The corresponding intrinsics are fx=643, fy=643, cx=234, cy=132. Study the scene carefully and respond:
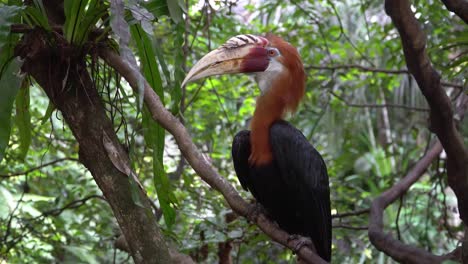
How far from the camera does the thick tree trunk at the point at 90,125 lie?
86.1 inches

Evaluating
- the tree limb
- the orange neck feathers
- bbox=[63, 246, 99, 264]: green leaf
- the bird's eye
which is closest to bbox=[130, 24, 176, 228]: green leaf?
the orange neck feathers

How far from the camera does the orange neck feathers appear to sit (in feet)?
10.0

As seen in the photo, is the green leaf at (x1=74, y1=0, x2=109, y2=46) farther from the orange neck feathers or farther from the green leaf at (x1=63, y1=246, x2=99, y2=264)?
the green leaf at (x1=63, y1=246, x2=99, y2=264)

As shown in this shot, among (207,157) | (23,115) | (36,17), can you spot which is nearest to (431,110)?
(36,17)

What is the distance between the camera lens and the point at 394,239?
2.57 meters

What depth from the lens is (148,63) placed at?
2494 mm

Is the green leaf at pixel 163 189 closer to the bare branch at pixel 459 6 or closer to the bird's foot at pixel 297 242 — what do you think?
the bird's foot at pixel 297 242

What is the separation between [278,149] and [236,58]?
48 cm

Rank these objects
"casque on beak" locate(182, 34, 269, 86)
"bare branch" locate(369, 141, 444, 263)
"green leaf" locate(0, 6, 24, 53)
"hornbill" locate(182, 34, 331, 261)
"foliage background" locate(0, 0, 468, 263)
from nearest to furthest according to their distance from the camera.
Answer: "green leaf" locate(0, 6, 24, 53) → "bare branch" locate(369, 141, 444, 263) → "casque on beak" locate(182, 34, 269, 86) → "hornbill" locate(182, 34, 331, 261) → "foliage background" locate(0, 0, 468, 263)

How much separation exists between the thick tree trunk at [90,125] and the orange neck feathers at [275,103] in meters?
0.92

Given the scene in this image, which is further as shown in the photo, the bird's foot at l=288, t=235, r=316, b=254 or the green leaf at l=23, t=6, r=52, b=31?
the bird's foot at l=288, t=235, r=316, b=254

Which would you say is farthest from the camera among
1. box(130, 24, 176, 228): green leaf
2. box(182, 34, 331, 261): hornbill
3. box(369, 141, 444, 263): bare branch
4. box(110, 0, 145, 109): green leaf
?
box(182, 34, 331, 261): hornbill

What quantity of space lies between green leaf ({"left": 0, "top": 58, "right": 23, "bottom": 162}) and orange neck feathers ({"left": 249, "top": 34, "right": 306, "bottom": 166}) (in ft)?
4.14

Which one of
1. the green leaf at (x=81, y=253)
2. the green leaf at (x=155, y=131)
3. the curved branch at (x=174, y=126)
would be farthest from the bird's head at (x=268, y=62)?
the green leaf at (x=81, y=253)
